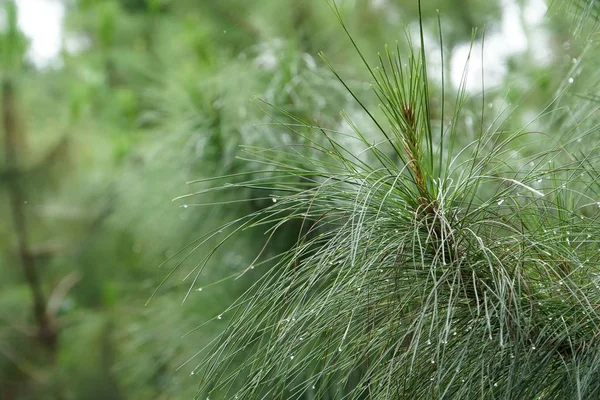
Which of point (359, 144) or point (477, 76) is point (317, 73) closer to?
point (359, 144)

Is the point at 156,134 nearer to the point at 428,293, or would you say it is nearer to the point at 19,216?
the point at 19,216

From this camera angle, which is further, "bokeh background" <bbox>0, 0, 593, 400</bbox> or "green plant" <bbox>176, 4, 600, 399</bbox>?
"bokeh background" <bbox>0, 0, 593, 400</bbox>

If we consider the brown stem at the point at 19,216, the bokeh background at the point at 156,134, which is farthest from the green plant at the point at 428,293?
the brown stem at the point at 19,216

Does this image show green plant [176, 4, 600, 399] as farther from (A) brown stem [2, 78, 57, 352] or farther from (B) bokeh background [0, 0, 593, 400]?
(A) brown stem [2, 78, 57, 352]

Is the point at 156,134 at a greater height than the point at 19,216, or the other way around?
the point at 156,134

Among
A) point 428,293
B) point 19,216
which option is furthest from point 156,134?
point 428,293

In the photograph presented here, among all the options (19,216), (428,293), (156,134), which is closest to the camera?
(428,293)

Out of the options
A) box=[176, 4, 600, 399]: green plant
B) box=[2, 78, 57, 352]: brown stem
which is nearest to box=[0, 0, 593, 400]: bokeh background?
box=[2, 78, 57, 352]: brown stem

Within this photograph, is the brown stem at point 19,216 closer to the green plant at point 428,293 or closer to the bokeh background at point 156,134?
the bokeh background at point 156,134
